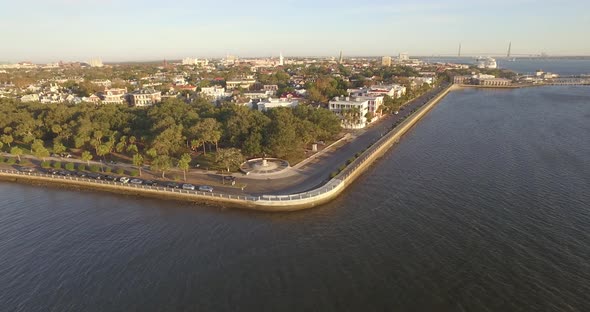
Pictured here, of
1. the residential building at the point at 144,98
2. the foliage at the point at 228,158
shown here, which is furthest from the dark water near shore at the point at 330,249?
the residential building at the point at 144,98

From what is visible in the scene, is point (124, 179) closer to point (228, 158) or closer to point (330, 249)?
point (228, 158)

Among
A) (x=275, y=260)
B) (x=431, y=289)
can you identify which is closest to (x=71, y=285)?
(x=275, y=260)

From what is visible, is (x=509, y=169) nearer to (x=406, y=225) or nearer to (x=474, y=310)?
(x=406, y=225)

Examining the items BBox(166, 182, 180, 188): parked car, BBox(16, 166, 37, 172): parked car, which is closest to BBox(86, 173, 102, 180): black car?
BBox(16, 166, 37, 172): parked car

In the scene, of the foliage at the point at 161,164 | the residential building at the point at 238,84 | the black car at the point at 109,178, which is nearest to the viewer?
the foliage at the point at 161,164

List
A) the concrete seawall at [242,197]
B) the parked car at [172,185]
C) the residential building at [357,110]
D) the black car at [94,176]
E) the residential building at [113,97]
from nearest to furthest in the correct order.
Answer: the concrete seawall at [242,197]
the parked car at [172,185]
the black car at [94,176]
the residential building at [357,110]
the residential building at [113,97]

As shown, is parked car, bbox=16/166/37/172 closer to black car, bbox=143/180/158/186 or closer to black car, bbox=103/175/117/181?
black car, bbox=103/175/117/181

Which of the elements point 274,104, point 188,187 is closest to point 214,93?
point 274,104

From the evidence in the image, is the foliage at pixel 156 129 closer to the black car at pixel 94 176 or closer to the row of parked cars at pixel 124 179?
the row of parked cars at pixel 124 179
